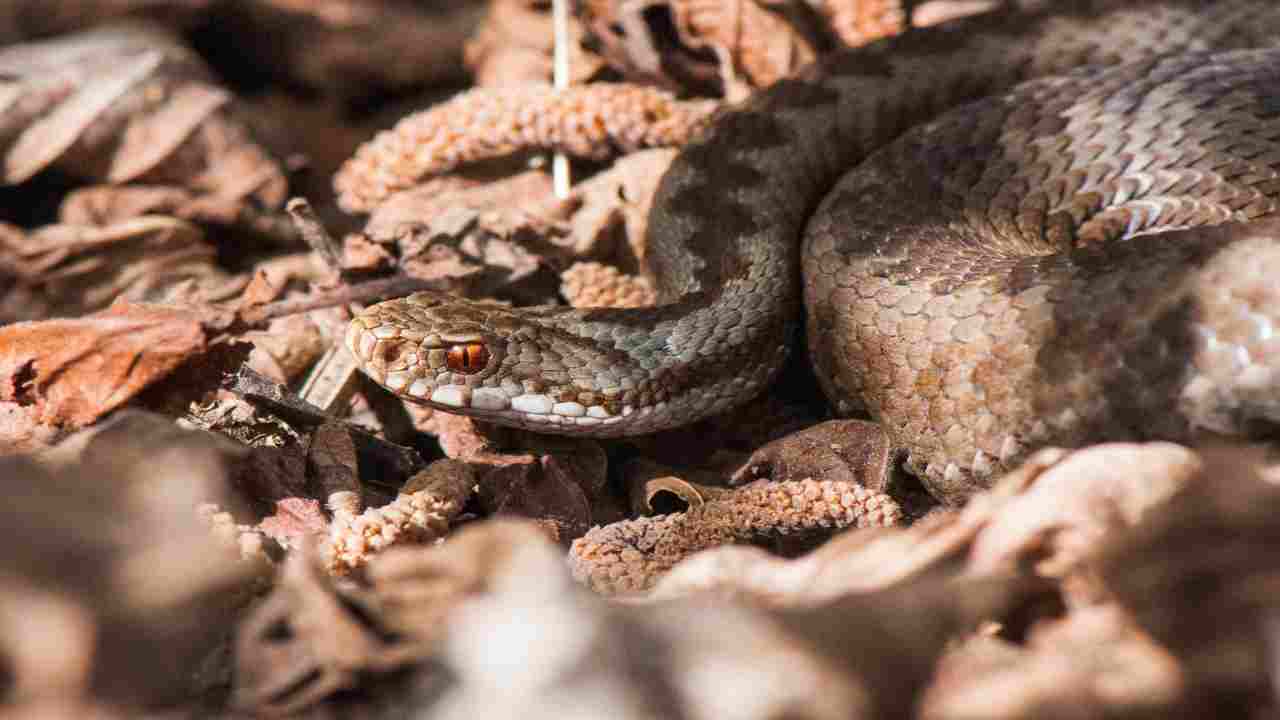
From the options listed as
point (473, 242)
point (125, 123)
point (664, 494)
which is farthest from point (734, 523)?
point (125, 123)

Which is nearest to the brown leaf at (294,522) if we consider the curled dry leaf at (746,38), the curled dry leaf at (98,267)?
the curled dry leaf at (98,267)

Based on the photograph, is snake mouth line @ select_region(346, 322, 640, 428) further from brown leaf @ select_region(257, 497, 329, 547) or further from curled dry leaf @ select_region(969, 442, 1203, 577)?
curled dry leaf @ select_region(969, 442, 1203, 577)

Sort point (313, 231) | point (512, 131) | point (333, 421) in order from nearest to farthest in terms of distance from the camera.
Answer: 1. point (333, 421)
2. point (313, 231)
3. point (512, 131)

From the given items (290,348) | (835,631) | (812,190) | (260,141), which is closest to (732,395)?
(812,190)

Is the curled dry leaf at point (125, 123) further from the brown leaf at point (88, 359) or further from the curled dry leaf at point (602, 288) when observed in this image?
the brown leaf at point (88, 359)

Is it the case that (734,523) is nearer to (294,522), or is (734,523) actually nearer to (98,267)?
(294,522)

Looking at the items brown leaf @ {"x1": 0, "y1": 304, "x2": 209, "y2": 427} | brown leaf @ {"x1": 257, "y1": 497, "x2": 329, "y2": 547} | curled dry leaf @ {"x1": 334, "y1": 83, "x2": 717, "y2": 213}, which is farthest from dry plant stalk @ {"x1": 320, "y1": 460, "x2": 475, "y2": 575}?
curled dry leaf @ {"x1": 334, "y1": 83, "x2": 717, "y2": 213}

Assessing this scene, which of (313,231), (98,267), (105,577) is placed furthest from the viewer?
(98,267)
